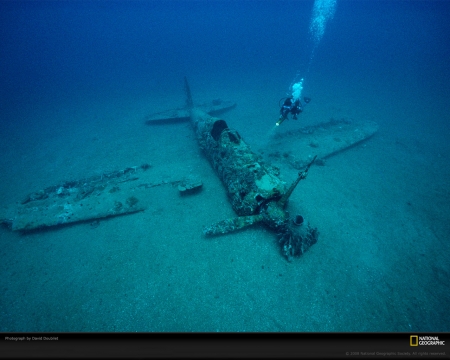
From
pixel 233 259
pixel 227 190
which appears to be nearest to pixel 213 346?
pixel 233 259

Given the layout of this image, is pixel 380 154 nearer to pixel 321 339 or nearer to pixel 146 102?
pixel 321 339

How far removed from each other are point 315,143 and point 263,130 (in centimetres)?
415

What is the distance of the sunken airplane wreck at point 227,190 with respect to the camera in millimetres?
5723

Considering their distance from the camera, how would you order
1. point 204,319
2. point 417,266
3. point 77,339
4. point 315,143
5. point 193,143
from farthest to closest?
point 193,143 < point 315,143 < point 417,266 < point 204,319 < point 77,339

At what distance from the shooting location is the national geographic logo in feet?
4.13

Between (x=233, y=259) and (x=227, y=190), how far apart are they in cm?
249

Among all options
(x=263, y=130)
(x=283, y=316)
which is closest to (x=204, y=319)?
(x=283, y=316)

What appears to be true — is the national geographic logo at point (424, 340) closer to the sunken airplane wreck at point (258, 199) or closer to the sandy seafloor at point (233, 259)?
the sandy seafloor at point (233, 259)

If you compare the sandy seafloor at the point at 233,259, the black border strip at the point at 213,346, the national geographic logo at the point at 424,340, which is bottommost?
the sandy seafloor at the point at 233,259

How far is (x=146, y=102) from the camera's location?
23.0m

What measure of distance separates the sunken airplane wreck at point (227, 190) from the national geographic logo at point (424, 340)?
4118 mm

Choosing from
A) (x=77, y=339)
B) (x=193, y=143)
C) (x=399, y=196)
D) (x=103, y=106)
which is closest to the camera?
(x=77, y=339)

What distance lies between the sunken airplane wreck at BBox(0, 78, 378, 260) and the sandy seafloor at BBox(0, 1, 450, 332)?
41 cm

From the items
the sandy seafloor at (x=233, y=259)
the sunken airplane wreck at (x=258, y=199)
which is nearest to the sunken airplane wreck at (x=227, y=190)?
the sunken airplane wreck at (x=258, y=199)
